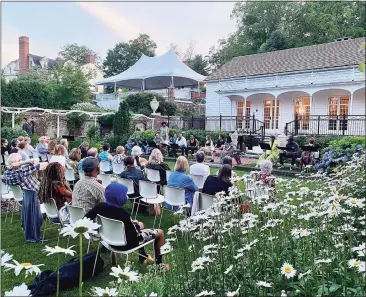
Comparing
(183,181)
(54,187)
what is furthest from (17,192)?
(183,181)

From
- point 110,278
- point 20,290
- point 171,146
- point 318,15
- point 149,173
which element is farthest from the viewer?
point 318,15

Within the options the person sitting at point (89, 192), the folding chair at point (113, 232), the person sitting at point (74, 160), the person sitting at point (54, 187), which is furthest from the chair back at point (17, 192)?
the folding chair at point (113, 232)

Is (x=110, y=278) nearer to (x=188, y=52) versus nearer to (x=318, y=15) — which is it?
(x=318, y=15)

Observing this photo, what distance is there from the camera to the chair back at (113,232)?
3975 mm

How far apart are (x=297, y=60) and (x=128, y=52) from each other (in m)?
40.0

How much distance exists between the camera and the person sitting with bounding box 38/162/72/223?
5.39 meters

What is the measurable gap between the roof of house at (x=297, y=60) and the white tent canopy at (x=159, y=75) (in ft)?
22.5

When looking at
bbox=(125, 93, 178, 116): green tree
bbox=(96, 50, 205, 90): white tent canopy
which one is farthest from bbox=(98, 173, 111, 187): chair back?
bbox=(96, 50, 205, 90): white tent canopy

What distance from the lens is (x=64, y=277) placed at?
3900 mm

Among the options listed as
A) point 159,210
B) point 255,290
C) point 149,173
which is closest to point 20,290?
point 255,290

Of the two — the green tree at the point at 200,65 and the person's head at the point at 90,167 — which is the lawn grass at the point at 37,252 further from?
the green tree at the point at 200,65

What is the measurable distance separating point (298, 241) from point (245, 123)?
70.8 feet

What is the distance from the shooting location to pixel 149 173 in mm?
7914

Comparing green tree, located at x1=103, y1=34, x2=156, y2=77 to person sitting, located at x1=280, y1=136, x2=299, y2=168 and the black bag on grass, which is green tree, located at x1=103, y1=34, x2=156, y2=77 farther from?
the black bag on grass
